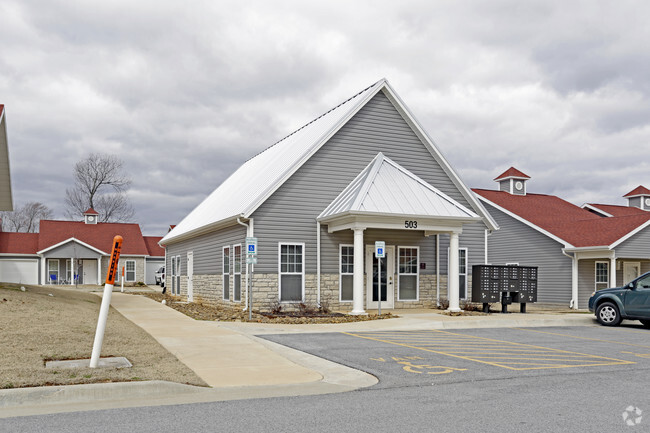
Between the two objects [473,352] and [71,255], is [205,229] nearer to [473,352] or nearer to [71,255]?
[473,352]

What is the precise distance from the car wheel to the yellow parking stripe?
20.5ft

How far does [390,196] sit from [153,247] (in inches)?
1578

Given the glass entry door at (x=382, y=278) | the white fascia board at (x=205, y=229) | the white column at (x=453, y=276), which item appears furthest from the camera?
the glass entry door at (x=382, y=278)

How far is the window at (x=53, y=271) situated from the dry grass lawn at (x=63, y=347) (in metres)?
34.8

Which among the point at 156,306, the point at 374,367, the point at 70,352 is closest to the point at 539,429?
the point at 374,367

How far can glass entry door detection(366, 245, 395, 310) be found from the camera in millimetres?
22266

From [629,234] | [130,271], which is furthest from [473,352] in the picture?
[130,271]

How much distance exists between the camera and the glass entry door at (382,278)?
73.0 ft

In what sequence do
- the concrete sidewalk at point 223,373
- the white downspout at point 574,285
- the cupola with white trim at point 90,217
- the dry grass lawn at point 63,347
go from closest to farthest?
the concrete sidewalk at point 223,373, the dry grass lawn at point 63,347, the white downspout at point 574,285, the cupola with white trim at point 90,217

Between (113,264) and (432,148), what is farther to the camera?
(432,148)

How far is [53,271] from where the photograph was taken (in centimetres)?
4891

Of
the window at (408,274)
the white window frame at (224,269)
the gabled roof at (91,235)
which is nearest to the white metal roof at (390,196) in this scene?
the window at (408,274)

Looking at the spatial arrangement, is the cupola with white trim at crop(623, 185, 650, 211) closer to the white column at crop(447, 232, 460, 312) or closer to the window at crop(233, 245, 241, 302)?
the white column at crop(447, 232, 460, 312)

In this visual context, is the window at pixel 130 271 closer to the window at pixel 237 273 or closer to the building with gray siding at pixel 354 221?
the building with gray siding at pixel 354 221
